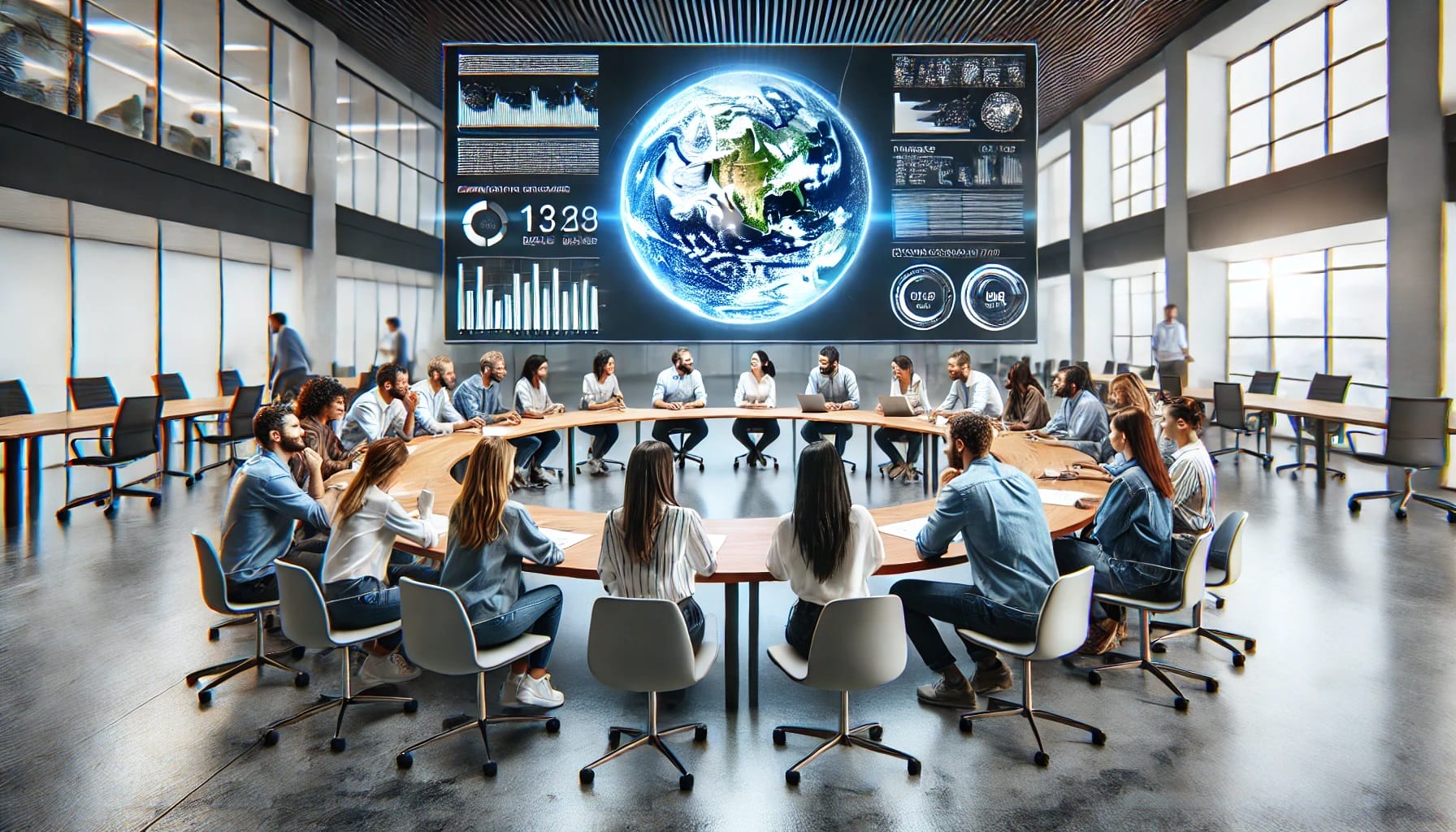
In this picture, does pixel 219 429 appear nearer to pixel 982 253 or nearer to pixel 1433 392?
pixel 982 253

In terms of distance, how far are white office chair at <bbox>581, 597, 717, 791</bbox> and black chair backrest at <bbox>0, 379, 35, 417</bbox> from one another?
24.0 ft

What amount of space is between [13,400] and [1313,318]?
1569 cm

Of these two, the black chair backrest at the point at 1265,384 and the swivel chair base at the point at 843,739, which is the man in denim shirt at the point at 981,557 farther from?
the black chair backrest at the point at 1265,384

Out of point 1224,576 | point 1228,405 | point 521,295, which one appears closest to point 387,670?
point 1224,576

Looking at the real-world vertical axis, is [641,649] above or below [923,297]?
below

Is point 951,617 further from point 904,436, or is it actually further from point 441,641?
point 904,436

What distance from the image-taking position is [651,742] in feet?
9.52

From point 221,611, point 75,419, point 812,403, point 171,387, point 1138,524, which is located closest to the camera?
point 221,611

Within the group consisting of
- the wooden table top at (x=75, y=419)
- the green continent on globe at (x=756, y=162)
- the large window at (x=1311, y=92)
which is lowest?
the wooden table top at (x=75, y=419)

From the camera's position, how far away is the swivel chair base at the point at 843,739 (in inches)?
111

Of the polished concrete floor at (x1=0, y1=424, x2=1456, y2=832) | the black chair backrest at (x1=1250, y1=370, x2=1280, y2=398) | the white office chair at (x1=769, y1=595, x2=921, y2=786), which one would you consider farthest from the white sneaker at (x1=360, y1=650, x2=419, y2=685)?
the black chair backrest at (x1=1250, y1=370, x2=1280, y2=398)

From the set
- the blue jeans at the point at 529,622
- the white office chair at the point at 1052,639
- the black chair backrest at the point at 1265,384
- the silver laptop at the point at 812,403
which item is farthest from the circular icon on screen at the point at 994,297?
the blue jeans at the point at 529,622

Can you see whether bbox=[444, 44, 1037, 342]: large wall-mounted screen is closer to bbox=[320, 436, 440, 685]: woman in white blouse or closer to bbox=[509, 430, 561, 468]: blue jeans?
bbox=[509, 430, 561, 468]: blue jeans

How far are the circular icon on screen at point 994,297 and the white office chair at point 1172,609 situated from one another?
5025mm
